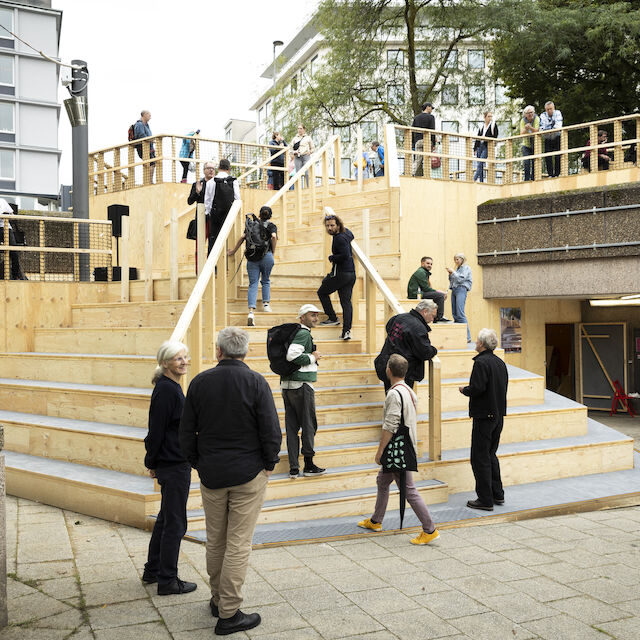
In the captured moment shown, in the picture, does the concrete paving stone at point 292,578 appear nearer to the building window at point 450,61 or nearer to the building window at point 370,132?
the building window at point 450,61

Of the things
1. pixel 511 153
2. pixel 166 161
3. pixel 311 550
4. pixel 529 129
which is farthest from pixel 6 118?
pixel 311 550

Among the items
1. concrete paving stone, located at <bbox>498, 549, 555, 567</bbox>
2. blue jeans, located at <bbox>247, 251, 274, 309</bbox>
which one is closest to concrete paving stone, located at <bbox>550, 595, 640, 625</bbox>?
concrete paving stone, located at <bbox>498, 549, 555, 567</bbox>

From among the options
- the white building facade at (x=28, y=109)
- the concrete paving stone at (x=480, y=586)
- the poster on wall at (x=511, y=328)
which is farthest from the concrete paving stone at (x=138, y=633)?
the white building facade at (x=28, y=109)

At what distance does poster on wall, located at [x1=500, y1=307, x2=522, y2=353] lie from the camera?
1584 cm

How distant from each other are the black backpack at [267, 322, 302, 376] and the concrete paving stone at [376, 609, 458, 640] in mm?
2586

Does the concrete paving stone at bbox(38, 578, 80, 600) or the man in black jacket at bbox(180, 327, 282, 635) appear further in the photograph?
the concrete paving stone at bbox(38, 578, 80, 600)

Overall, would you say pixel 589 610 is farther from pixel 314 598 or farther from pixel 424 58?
pixel 424 58

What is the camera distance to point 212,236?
999 centimetres

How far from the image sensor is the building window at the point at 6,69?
41219 millimetres

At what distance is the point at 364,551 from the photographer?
222 inches

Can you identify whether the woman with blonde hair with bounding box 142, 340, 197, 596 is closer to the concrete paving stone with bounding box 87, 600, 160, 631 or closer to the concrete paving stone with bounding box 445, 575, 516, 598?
the concrete paving stone with bounding box 87, 600, 160, 631

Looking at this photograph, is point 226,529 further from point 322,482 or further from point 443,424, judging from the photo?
point 443,424

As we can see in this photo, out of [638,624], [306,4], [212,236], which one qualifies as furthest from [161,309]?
[306,4]

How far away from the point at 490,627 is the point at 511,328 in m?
12.3
